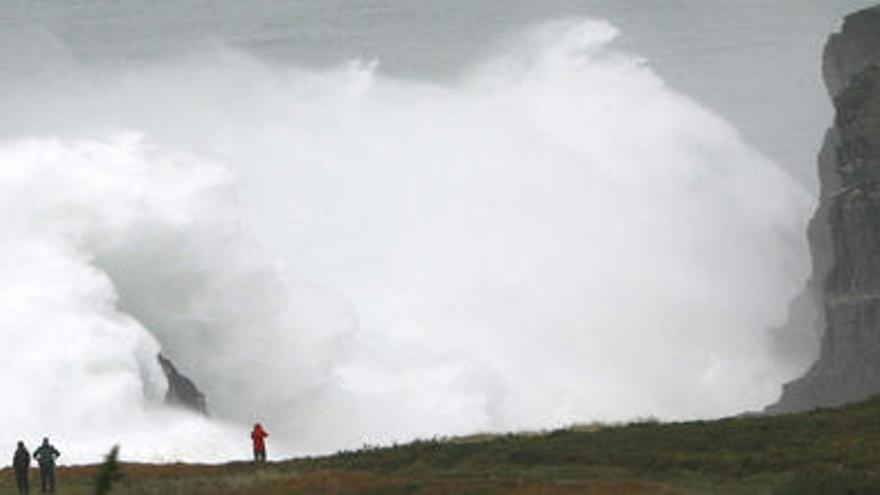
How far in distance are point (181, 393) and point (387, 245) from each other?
2245 inches

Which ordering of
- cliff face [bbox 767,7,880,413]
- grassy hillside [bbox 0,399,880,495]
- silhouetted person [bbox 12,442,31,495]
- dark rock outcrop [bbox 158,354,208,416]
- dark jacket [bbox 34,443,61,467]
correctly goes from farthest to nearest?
dark rock outcrop [bbox 158,354,208,416] < cliff face [bbox 767,7,880,413] < silhouetted person [bbox 12,442,31,495] < dark jacket [bbox 34,443,61,467] < grassy hillside [bbox 0,399,880,495]

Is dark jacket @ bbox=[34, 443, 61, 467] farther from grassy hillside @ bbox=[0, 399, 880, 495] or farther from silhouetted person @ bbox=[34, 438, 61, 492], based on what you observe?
grassy hillside @ bbox=[0, 399, 880, 495]

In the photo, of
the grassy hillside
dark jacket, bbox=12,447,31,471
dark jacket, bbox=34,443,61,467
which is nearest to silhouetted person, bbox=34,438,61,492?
dark jacket, bbox=34,443,61,467

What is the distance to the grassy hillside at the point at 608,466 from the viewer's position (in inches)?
1682

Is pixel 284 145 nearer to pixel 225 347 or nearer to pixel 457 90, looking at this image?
pixel 457 90

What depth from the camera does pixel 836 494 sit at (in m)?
39.0

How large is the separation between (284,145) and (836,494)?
128 meters

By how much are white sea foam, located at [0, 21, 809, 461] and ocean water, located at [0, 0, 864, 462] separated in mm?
196

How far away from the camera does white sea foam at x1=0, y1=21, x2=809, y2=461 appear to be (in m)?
93.5

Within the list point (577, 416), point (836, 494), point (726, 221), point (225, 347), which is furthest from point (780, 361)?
point (836, 494)

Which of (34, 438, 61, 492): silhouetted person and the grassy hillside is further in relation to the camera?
(34, 438, 61, 492): silhouetted person

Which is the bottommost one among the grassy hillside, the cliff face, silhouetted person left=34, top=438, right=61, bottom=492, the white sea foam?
the grassy hillside

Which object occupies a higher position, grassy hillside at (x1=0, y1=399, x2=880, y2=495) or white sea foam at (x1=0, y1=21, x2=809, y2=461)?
white sea foam at (x1=0, y1=21, x2=809, y2=461)

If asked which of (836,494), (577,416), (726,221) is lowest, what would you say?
(836,494)
